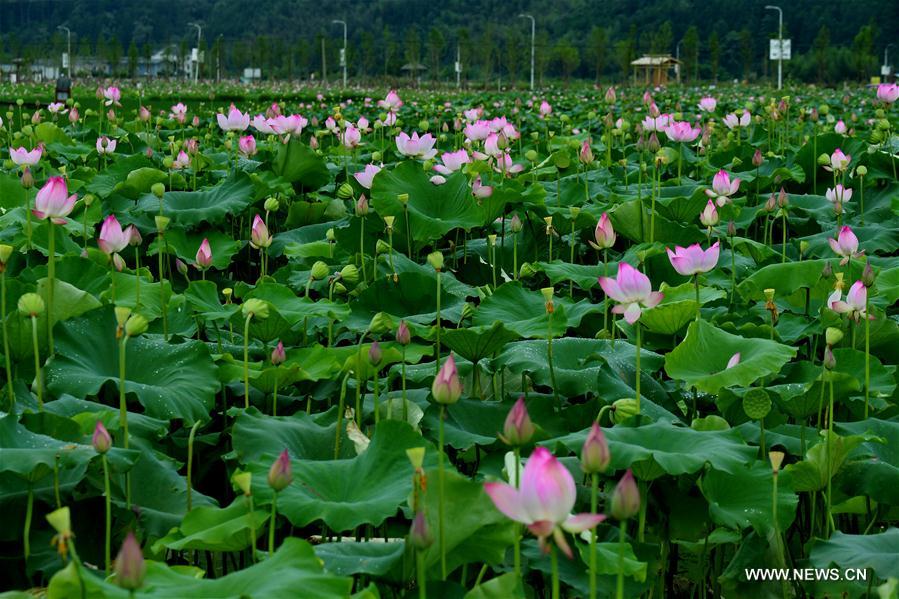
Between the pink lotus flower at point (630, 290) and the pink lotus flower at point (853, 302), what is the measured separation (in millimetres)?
380

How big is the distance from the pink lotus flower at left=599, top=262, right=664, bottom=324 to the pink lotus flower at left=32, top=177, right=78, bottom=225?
0.83 m

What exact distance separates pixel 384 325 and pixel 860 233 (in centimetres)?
164

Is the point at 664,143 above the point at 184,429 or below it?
above

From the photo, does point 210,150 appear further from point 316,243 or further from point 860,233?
point 860,233

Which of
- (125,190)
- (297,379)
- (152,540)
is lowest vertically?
(152,540)

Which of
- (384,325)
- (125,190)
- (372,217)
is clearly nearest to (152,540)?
(384,325)

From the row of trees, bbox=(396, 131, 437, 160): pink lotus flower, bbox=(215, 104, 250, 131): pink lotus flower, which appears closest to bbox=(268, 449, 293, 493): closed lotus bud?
bbox=(396, 131, 437, 160): pink lotus flower

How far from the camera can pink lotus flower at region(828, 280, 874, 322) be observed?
5.16ft

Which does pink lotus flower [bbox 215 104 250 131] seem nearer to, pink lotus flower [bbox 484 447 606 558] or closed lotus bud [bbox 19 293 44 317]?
closed lotus bud [bbox 19 293 44 317]

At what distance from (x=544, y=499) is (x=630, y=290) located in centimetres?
62

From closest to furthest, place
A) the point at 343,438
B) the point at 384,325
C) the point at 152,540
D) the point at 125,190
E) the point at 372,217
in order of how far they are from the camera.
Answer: the point at 152,540
the point at 343,438
the point at 384,325
the point at 372,217
the point at 125,190

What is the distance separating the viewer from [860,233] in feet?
8.86

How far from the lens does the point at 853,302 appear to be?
1.59 metres

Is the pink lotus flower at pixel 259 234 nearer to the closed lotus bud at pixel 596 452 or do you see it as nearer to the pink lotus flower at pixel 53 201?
the pink lotus flower at pixel 53 201
